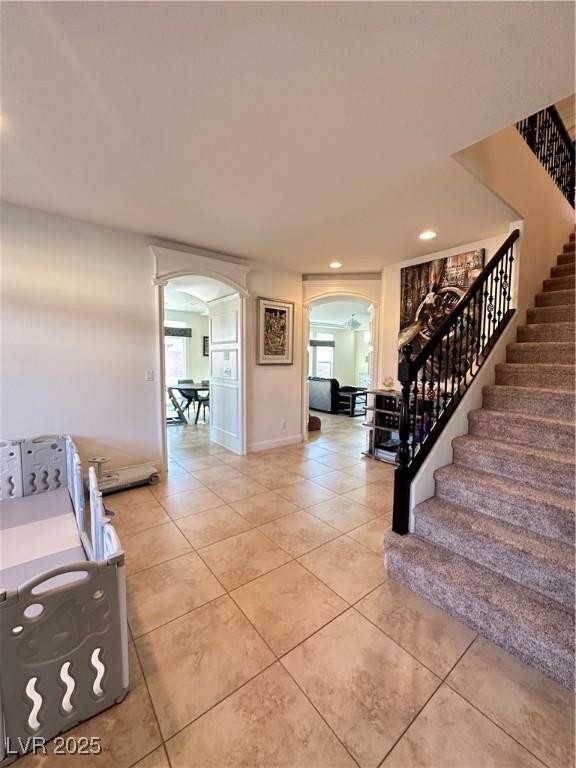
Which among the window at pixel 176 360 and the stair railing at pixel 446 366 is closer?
the stair railing at pixel 446 366

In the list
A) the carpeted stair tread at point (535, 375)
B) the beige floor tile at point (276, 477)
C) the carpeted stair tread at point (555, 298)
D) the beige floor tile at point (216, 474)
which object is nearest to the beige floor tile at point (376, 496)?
the beige floor tile at point (276, 477)

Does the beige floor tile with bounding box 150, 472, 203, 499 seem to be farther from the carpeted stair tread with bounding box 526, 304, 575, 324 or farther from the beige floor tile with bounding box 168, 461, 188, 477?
the carpeted stair tread with bounding box 526, 304, 575, 324

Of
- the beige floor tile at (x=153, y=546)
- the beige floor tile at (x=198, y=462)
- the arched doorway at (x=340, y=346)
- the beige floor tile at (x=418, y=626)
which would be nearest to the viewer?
the beige floor tile at (x=418, y=626)

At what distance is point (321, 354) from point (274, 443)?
7.33 metres

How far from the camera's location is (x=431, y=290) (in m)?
4.14

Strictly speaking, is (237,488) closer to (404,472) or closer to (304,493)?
(304,493)

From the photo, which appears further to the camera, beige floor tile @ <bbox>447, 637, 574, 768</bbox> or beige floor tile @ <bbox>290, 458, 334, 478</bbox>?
beige floor tile @ <bbox>290, 458, 334, 478</bbox>

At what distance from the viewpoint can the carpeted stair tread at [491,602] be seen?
4.61 feet

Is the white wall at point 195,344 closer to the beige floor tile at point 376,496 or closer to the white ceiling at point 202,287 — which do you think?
the white ceiling at point 202,287

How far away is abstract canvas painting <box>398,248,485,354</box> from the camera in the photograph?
3812 mm

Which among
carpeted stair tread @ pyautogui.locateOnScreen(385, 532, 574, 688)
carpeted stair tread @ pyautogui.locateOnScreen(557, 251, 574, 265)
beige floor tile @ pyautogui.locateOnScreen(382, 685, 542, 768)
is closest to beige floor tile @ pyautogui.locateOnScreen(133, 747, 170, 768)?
beige floor tile @ pyautogui.locateOnScreen(382, 685, 542, 768)

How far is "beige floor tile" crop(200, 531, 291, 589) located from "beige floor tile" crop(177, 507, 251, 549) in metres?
0.09

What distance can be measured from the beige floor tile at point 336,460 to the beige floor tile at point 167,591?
232cm

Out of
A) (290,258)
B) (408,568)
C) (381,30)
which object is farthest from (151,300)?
(408,568)
